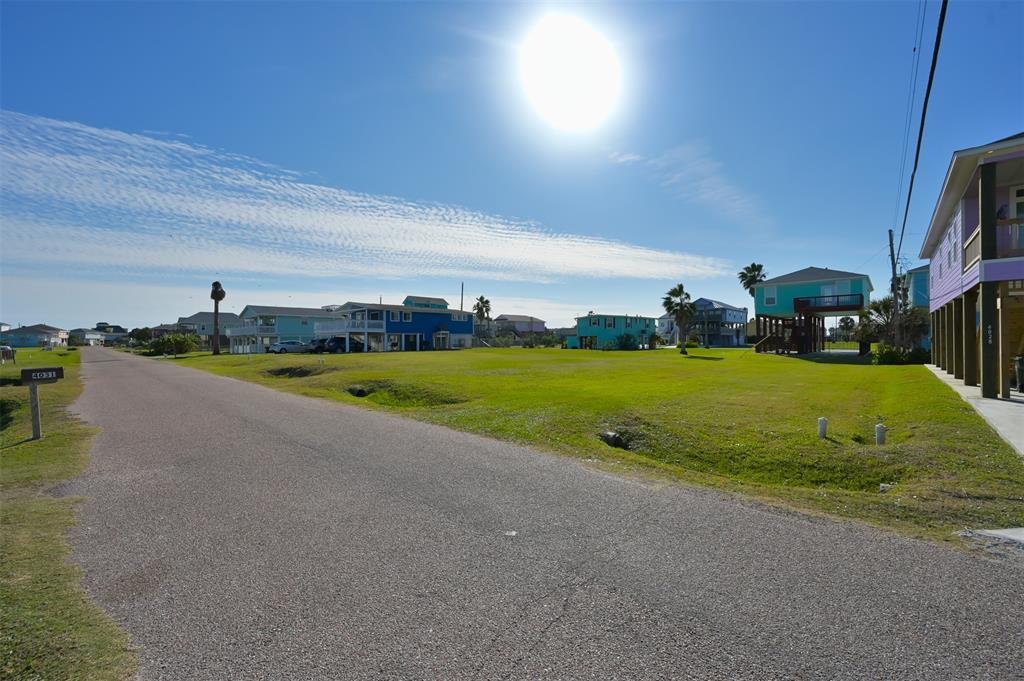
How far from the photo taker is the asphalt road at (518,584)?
3.48 metres

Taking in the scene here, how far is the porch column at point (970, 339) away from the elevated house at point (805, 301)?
2745cm

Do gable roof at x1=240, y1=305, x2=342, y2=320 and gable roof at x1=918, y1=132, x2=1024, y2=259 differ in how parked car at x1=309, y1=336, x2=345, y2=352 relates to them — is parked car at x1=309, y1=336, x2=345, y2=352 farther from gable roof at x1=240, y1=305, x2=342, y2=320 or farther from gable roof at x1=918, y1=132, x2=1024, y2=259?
gable roof at x1=918, y1=132, x2=1024, y2=259

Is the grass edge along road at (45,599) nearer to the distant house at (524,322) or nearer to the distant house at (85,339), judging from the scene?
the distant house at (524,322)

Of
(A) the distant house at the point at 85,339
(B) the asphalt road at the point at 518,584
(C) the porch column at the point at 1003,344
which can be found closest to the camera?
(B) the asphalt road at the point at 518,584

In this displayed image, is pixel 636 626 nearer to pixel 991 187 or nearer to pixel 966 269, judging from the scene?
pixel 991 187

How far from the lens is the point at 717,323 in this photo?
94.4 m

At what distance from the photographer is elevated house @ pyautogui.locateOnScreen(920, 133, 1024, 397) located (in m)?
13.8

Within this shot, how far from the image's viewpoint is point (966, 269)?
16.5 m

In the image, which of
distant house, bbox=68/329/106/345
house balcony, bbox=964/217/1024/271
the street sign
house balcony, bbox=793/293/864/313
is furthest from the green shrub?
distant house, bbox=68/329/106/345

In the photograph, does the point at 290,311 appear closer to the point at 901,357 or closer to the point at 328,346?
the point at 328,346

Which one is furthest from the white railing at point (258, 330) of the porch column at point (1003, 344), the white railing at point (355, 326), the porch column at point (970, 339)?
the porch column at point (1003, 344)

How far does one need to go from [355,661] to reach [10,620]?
2805 mm

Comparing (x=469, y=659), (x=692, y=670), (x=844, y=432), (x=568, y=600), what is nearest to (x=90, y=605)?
(x=469, y=659)

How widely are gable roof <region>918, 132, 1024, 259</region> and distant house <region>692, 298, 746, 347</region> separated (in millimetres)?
73943
